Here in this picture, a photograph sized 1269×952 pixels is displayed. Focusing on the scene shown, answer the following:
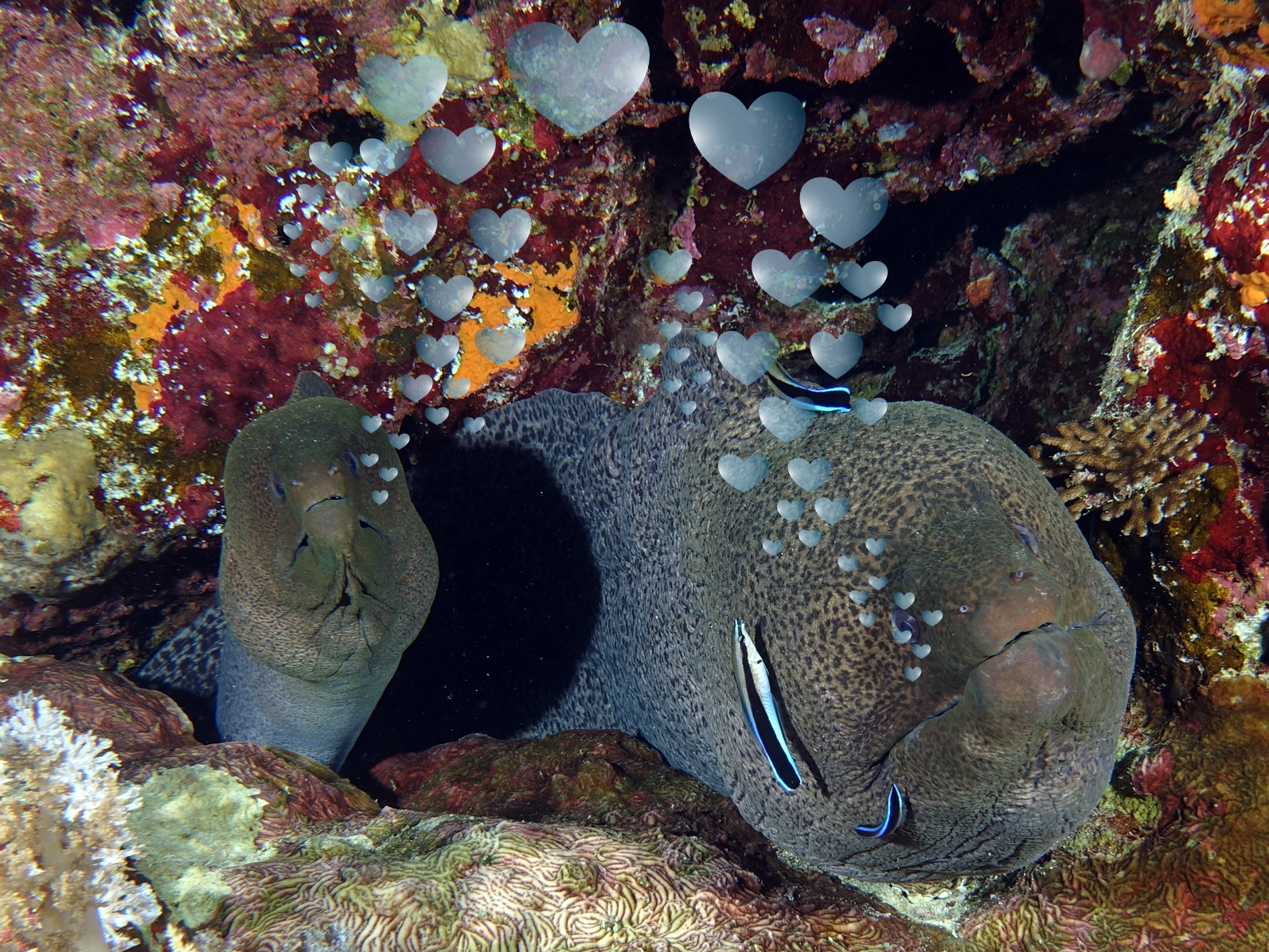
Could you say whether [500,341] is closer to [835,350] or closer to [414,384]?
[414,384]

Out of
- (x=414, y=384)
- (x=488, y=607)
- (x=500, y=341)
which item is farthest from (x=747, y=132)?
(x=488, y=607)

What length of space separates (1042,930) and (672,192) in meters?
3.16

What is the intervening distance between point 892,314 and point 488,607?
266 centimetres

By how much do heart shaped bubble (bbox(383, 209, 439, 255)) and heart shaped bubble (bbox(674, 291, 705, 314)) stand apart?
115 centimetres

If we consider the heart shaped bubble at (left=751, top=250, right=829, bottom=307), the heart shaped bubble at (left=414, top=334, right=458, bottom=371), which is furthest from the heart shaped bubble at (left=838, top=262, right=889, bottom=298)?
the heart shaped bubble at (left=414, top=334, right=458, bottom=371)

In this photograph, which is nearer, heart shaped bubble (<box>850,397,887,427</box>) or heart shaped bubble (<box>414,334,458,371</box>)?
heart shaped bubble (<box>850,397,887,427</box>)

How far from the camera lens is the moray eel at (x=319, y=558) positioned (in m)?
2.24

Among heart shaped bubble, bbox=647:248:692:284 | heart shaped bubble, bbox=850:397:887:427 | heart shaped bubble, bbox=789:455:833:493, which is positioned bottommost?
heart shaped bubble, bbox=789:455:833:493

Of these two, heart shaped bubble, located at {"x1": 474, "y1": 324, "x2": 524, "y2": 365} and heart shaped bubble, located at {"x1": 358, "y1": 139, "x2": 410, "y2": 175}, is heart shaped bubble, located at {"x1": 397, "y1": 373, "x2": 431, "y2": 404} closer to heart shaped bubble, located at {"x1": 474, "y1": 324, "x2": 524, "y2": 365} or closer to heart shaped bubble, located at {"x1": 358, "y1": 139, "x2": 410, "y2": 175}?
heart shaped bubble, located at {"x1": 474, "y1": 324, "x2": 524, "y2": 365}

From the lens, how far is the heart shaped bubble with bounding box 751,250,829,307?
3.17 metres

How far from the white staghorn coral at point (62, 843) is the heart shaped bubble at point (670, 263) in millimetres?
2844

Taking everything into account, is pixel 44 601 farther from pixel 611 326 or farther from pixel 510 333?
pixel 611 326

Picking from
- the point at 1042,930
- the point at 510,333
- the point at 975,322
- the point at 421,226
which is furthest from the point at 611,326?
the point at 1042,930

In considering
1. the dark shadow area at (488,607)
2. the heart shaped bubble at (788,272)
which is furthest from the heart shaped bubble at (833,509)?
the dark shadow area at (488,607)
